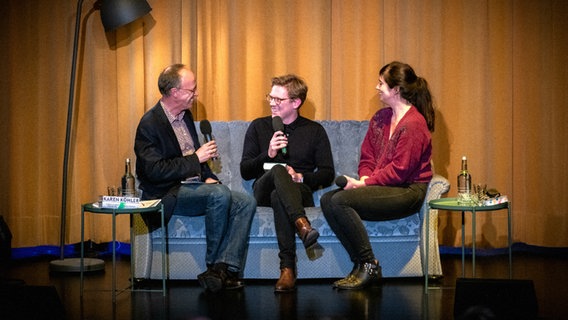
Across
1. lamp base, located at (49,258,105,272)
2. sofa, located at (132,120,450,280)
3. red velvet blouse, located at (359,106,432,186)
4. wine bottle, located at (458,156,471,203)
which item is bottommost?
lamp base, located at (49,258,105,272)

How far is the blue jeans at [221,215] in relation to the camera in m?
4.70

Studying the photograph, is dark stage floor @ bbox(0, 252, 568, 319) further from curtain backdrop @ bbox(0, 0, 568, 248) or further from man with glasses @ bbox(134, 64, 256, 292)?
curtain backdrop @ bbox(0, 0, 568, 248)

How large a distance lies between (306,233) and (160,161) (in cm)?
94

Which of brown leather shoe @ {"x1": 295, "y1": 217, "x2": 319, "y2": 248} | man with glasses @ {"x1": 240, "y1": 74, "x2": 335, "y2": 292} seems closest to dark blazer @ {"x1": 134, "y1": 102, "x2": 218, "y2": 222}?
man with glasses @ {"x1": 240, "y1": 74, "x2": 335, "y2": 292}

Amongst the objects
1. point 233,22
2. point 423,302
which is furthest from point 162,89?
point 423,302

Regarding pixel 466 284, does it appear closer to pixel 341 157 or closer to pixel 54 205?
pixel 341 157

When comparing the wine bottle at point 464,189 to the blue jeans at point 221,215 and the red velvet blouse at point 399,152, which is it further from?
the blue jeans at point 221,215

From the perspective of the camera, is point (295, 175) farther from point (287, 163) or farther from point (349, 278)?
point (349, 278)

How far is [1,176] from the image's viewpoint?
6.15 m

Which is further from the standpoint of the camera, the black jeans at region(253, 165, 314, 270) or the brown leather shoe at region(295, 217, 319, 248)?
the black jeans at region(253, 165, 314, 270)

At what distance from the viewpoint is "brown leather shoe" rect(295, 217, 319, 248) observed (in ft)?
14.9

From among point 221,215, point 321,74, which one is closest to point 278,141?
point 221,215

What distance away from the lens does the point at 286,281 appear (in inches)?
183

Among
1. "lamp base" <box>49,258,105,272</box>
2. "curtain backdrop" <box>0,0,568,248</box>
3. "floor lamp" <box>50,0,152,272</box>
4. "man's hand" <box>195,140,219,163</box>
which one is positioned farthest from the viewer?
"curtain backdrop" <box>0,0,568,248</box>
